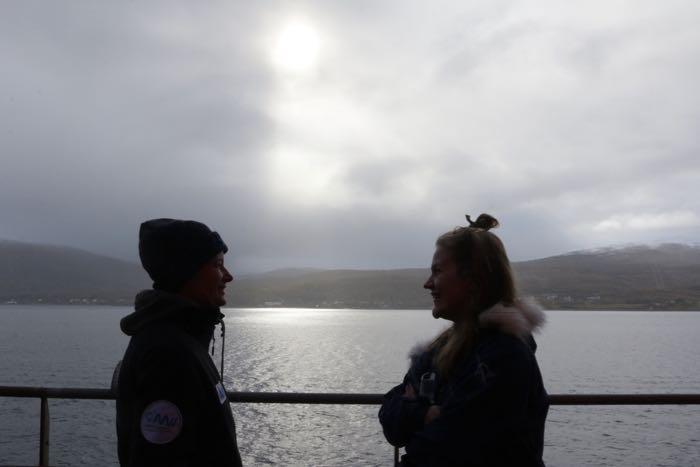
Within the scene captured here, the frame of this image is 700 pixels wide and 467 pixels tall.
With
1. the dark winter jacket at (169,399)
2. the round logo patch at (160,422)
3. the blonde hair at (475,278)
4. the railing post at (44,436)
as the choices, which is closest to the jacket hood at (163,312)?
the dark winter jacket at (169,399)

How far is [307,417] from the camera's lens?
25.9 m

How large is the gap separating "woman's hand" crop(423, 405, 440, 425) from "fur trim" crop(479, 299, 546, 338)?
41 centimetres

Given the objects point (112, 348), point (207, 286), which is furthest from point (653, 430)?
point (112, 348)

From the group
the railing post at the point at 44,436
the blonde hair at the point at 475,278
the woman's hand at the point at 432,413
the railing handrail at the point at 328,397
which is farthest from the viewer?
the railing post at the point at 44,436

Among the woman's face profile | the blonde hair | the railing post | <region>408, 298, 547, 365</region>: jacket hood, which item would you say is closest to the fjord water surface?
the woman's face profile

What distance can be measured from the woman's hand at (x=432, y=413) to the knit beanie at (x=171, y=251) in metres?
1.17

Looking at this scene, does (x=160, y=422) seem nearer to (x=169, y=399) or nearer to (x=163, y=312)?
(x=169, y=399)

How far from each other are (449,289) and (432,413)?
23.4 inches

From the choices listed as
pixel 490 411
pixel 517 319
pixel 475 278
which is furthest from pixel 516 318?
pixel 490 411

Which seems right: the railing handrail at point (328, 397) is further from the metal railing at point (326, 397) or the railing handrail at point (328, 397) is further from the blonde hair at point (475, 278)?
the blonde hair at point (475, 278)

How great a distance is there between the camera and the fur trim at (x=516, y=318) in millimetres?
2605

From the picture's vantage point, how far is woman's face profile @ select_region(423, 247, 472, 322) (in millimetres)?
2863

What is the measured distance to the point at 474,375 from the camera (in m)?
2.50

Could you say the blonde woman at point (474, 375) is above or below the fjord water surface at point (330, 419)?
above
